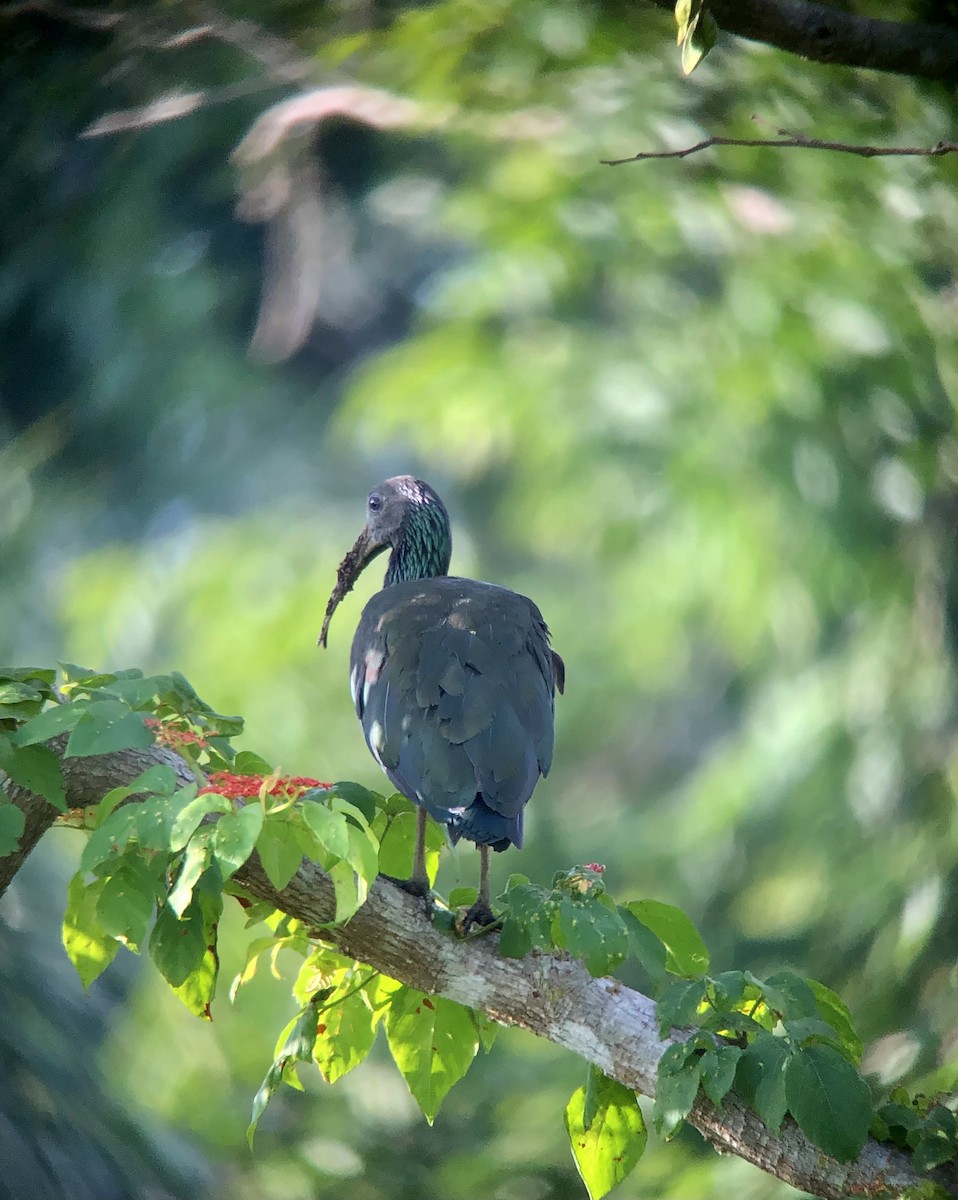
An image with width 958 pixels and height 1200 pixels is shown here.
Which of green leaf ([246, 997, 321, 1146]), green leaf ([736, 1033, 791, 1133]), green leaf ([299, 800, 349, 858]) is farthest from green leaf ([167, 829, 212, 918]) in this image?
green leaf ([736, 1033, 791, 1133])

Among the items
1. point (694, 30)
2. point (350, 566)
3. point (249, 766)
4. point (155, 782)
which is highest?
point (694, 30)

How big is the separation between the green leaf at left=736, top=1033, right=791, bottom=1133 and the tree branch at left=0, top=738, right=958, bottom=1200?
101 mm

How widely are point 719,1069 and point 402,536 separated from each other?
152 centimetres

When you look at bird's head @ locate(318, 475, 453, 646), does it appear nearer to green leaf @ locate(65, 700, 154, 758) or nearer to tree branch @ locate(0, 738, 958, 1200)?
tree branch @ locate(0, 738, 958, 1200)

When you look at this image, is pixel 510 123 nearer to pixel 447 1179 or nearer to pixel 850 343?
pixel 850 343

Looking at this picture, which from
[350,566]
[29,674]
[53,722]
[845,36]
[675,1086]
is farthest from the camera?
[350,566]

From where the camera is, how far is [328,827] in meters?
1.34

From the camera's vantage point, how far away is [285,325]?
116 inches

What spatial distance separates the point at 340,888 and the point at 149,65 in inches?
87.1

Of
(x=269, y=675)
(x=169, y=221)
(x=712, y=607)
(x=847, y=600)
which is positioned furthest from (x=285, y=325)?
(x=847, y=600)

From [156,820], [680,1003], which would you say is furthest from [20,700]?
[680,1003]

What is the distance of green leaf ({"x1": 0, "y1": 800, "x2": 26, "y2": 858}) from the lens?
1441 millimetres

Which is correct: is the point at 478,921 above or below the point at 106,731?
below

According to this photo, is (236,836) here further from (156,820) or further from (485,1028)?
(485,1028)
